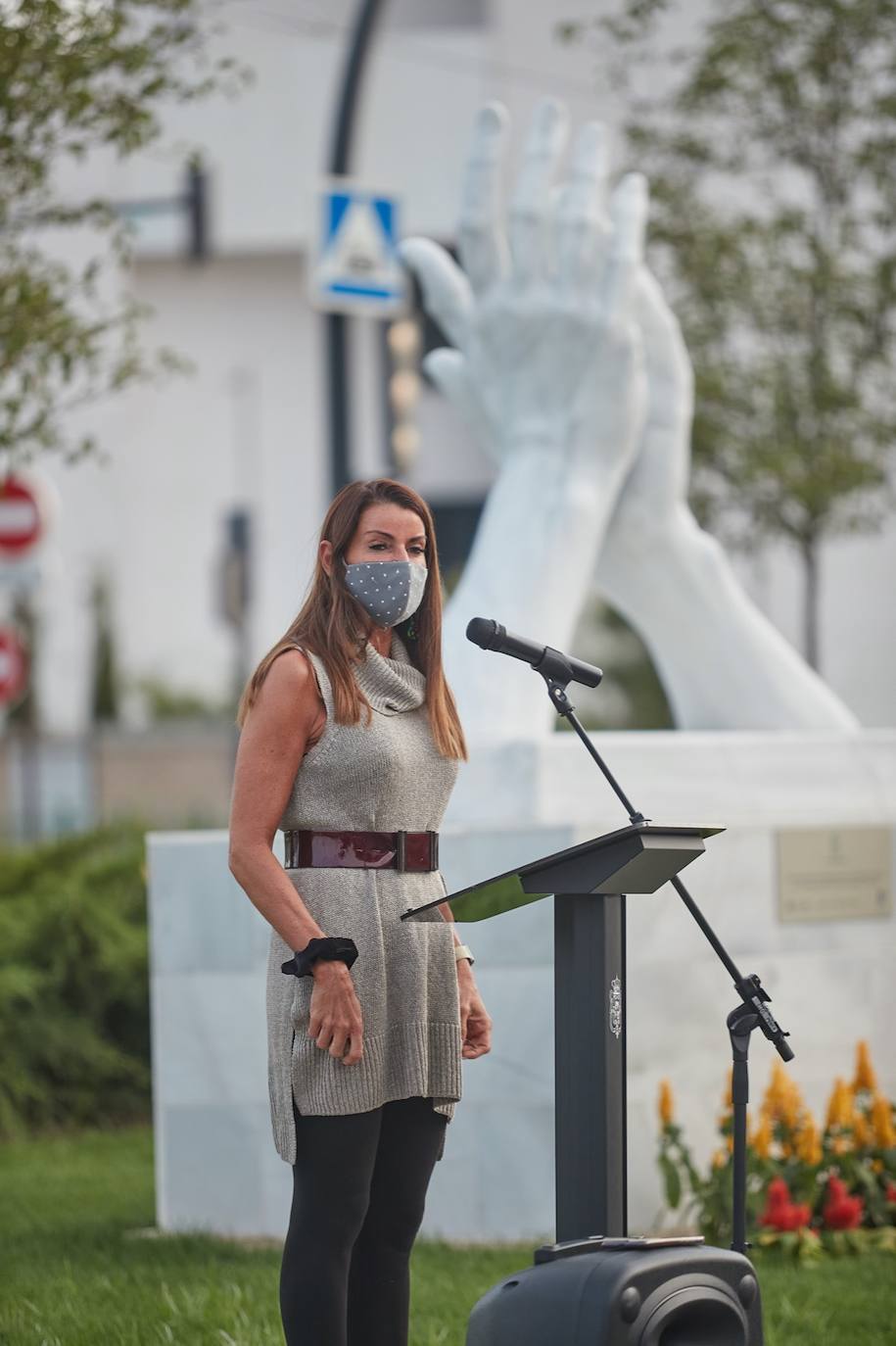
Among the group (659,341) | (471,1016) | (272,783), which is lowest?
(471,1016)

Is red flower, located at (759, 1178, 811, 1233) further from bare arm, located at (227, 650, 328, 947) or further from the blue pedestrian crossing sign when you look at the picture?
the blue pedestrian crossing sign

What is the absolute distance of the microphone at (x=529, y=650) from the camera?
141 inches

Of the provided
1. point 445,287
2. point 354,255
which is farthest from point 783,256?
point 445,287

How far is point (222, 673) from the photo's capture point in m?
36.6

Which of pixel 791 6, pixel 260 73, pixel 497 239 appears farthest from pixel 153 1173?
pixel 260 73

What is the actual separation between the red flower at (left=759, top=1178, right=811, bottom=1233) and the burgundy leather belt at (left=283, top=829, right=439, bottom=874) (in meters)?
2.70

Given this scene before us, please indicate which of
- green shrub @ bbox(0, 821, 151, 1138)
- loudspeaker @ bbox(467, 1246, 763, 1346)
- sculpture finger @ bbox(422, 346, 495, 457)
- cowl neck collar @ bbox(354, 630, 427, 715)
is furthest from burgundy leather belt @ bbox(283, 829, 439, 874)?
green shrub @ bbox(0, 821, 151, 1138)

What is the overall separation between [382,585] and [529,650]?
318mm

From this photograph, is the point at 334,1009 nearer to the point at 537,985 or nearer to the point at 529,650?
the point at 529,650

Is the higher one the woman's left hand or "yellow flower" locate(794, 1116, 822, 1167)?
the woman's left hand

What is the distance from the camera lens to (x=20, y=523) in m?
14.2

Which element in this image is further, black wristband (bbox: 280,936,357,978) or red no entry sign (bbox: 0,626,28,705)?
red no entry sign (bbox: 0,626,28,705)

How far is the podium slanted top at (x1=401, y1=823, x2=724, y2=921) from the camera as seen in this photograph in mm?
3496

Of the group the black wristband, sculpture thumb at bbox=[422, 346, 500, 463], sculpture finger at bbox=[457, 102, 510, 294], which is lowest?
the black wristband
